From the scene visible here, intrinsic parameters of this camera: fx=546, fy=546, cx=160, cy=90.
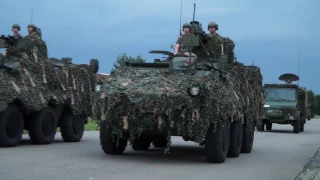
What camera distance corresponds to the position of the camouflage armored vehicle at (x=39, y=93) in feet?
42.2

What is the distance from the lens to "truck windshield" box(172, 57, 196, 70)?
Result: 10945 mm

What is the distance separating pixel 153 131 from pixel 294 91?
1817cm

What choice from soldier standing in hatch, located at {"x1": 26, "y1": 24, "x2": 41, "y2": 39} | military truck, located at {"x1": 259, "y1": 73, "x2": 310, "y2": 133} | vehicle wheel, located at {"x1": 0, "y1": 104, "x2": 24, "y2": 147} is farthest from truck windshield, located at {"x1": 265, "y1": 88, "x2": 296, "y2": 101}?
vehicle wheel, located at {"x1": 0, "y1": 104, "x2": 24, "y2": 147}

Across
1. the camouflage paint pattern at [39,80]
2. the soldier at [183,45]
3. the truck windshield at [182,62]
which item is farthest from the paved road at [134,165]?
the soldier at [183,45]

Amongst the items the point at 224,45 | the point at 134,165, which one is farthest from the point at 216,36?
the point at 134,165

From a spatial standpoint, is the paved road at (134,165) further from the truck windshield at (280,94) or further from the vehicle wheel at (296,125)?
the truck windshield at (280,94)

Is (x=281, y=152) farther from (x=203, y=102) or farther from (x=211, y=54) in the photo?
(x=203, y=102)

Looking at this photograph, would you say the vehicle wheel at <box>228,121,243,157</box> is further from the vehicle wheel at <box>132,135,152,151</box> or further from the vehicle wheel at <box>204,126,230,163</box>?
the vehicle wheel at <box>132,135,152,151</box>

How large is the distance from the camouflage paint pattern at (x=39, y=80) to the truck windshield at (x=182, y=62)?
2240mm

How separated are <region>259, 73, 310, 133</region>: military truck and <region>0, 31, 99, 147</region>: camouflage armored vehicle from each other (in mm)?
11901

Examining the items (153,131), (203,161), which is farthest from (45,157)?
(203,161)

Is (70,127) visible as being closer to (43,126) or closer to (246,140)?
(43,126)

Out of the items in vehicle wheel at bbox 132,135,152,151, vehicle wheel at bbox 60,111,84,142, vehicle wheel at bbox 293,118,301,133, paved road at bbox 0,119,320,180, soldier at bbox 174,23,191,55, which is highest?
soldier at bbox 174,23,191,55

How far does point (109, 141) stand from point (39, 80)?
3.78 meters
